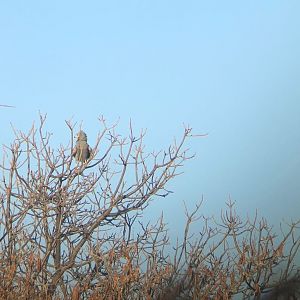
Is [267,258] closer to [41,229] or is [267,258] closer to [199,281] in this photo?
[199,281]

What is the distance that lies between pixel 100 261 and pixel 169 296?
10.3 ft

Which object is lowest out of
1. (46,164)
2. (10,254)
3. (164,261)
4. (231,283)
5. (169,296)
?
(169,296)

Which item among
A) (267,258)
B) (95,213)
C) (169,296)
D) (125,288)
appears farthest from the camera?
(95,213)

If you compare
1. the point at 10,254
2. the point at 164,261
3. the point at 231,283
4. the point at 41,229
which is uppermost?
the point at 41,229

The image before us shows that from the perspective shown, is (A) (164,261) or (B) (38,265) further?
(A) (164,261)

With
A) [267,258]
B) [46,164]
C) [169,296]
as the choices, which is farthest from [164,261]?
[169,296]

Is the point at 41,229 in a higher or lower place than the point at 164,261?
higher

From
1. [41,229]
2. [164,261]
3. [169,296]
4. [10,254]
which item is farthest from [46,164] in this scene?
[169,296]

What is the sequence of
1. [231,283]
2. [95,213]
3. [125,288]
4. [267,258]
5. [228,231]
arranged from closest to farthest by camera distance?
1. [125,288]
2. [231,283]
3. [267,258]
4. [228,231]
5. [95,213]

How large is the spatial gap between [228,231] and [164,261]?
1.18 m

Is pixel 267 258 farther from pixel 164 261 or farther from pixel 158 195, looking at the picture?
pixel 158 195

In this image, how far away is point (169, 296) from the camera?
374 cm

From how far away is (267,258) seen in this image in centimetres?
671

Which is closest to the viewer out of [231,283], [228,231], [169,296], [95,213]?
[169,296]
